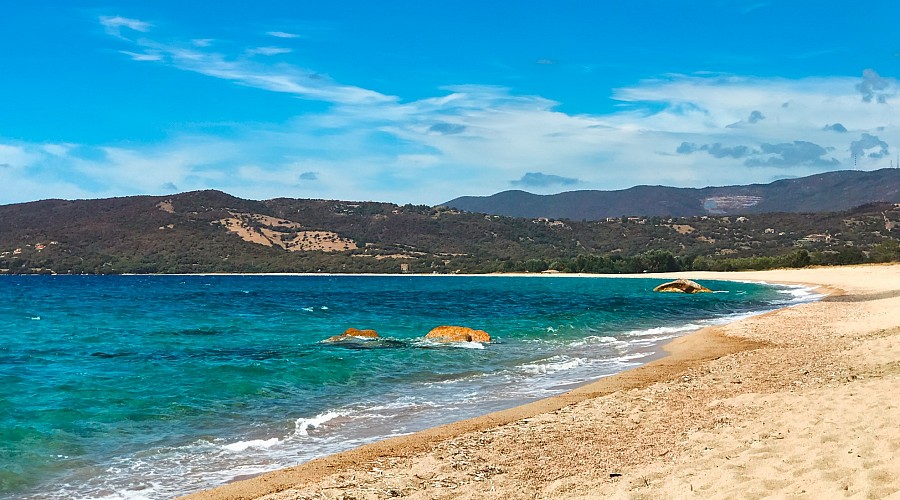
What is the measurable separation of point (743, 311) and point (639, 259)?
87517 mm

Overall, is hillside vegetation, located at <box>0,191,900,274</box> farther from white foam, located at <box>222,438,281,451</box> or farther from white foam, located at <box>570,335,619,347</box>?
white foam, located at <box>222,438,281,451</box>

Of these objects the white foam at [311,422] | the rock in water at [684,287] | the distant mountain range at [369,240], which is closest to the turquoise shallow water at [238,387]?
the white foam at [311,422]

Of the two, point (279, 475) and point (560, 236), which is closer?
point (279, 475)

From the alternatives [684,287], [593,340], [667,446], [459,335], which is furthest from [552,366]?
[684,287]

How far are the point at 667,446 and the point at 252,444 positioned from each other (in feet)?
22.0

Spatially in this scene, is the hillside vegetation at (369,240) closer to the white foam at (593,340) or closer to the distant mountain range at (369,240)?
the distant mountain range at (369,240)

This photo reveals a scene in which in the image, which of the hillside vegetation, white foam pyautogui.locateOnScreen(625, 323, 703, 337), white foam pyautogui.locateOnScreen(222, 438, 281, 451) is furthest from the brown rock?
the hillside vegetation

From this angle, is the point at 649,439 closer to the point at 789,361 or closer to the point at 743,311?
the point at 789,361

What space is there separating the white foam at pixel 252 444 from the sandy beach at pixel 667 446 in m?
1.66

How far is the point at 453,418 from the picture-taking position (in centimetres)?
1325

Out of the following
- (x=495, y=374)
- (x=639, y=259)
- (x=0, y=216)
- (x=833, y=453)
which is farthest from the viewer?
(x=0, y=216)

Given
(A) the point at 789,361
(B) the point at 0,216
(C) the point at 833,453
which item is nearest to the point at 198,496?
(C) the point at 833,453

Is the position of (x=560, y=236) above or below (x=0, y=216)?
below

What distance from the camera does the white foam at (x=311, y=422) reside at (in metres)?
12.7
